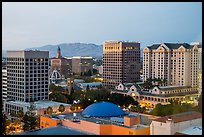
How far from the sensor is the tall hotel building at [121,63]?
15766mm

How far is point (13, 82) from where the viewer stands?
1097cm

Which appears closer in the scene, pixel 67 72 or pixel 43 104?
pixel 43 104

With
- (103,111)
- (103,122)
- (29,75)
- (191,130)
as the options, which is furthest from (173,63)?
(191,130)

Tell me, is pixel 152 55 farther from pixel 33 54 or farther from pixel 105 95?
pixel 33 54

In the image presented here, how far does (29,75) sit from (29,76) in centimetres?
3

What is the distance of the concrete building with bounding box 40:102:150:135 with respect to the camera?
5368mm

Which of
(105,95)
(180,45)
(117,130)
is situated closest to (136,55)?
(180,45)

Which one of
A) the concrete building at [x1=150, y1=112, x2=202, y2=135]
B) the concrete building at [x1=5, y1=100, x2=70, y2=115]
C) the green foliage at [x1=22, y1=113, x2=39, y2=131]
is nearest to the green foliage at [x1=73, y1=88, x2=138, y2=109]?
the concrete building at [x1=5, y1=100, x2=70, y2=115]

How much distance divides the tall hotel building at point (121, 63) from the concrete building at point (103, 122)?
8769 mm

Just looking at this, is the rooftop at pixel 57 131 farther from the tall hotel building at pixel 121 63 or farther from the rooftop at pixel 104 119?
the tall hotel building at pixel 121 63

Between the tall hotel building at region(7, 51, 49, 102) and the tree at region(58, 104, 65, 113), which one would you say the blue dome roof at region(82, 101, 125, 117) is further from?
the tall hotel building at region(7, 51, 49, 102)

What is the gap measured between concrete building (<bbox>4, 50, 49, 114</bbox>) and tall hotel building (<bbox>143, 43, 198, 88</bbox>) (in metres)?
6.17

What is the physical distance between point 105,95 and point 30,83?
8.14 feet

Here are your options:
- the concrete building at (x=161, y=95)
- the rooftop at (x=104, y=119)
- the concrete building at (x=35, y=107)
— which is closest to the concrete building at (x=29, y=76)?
the concrete building at (x=35, y=107)
